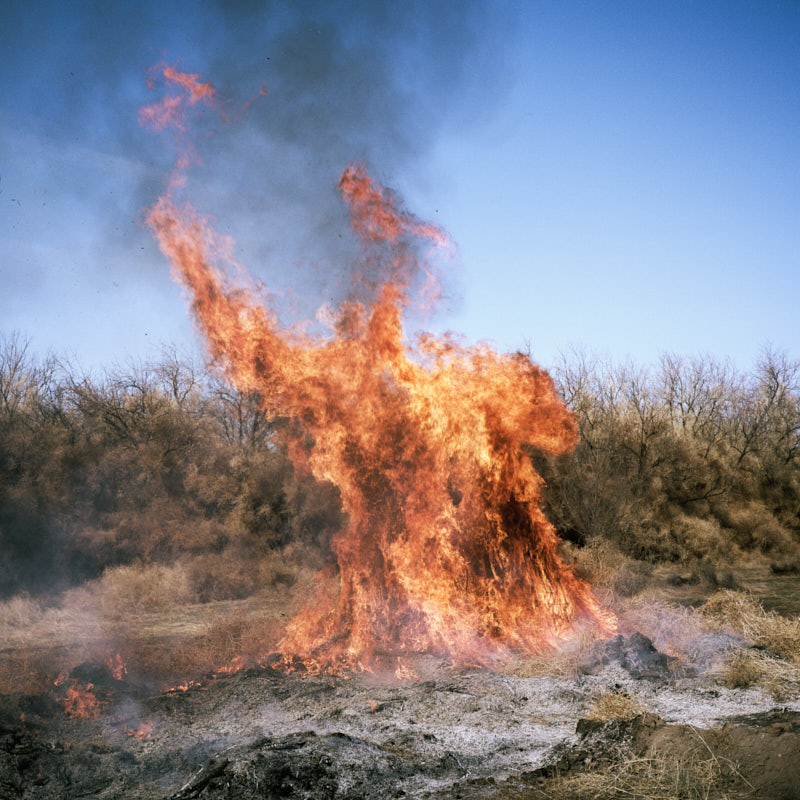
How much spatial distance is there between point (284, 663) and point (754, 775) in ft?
20.7

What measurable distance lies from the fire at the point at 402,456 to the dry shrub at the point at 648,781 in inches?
171

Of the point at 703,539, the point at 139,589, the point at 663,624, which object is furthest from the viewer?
the point at 703,539

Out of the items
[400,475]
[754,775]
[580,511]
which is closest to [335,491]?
[580,511]

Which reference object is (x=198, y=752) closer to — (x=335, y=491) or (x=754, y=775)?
(x=754, y=775)

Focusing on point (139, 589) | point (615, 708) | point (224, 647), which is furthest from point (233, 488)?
point (615, 708)

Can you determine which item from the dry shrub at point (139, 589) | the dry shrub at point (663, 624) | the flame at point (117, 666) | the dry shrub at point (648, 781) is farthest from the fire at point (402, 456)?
the dry shrub at point (139, 589)

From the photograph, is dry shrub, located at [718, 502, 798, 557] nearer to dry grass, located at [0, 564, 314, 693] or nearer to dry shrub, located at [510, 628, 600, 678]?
dry grass, located at [0, 564, 314, 693]

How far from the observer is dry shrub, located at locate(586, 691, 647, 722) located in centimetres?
639

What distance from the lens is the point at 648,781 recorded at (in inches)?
190

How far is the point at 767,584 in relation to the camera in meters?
16.5

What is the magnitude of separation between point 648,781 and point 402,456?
584 cm

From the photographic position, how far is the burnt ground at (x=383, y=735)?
512 centimetres

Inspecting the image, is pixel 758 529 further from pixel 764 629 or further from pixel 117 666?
pixel 117 666

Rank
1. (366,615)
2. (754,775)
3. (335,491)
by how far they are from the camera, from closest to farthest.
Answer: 1. (754,775)
2. (366,615)
3. (335,491)
